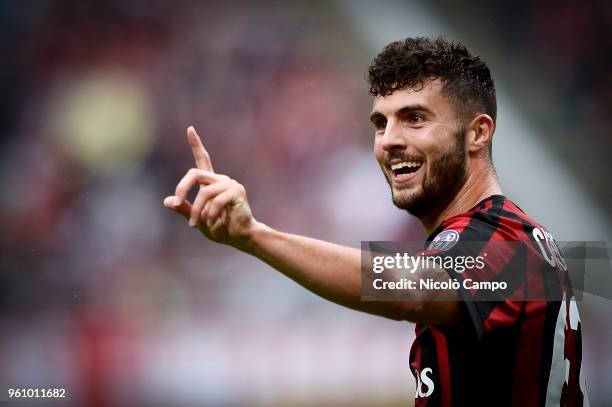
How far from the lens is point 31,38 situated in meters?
7.89

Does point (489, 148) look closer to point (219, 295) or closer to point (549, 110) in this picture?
point (219, 295)

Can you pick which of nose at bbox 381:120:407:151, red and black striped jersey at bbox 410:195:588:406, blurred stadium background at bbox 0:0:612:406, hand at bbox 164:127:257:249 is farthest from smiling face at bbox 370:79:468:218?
blurred stadium background at bbox 0:0:612:406

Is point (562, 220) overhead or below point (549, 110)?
below

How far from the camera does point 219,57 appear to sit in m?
8.13

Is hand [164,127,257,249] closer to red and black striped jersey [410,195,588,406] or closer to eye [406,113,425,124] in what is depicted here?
red and black striped jersey [410,195,588,406]

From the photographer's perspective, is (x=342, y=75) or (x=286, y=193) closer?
(x=286, y=193)

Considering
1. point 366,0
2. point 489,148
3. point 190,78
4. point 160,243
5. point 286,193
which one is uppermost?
point 366,0

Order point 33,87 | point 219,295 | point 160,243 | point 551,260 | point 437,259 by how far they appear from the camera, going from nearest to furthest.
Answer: point 437,259 → point 551,260 → point 219,295 → point 160,243 → point 33,87

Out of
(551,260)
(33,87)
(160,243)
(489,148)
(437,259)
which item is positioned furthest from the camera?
(33,87)

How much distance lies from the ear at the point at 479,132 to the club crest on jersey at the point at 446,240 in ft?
2.25

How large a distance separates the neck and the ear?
0.24 feet

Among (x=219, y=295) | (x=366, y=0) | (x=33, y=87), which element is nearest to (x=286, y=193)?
(x=219, y=295)

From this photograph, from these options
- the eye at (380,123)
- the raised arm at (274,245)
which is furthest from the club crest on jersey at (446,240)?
the eye at (380,123)

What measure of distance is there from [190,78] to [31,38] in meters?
1.65
